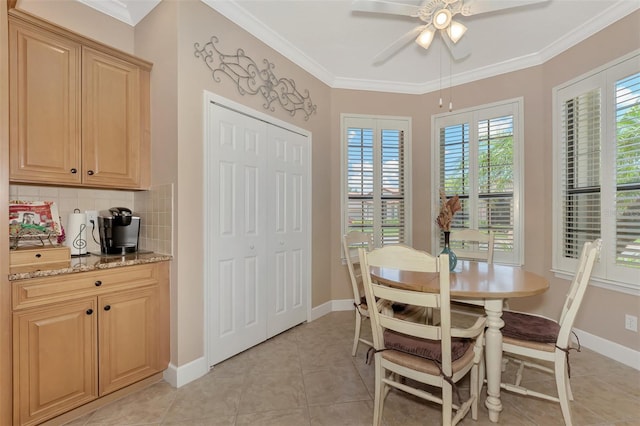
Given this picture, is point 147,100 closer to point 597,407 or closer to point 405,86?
point 405,86

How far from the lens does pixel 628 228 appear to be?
240 cm

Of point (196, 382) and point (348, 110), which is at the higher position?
point (348, 110)

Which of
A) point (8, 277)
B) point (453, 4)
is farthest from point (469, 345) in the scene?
point (8, 277)

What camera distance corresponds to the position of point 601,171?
2.60 m

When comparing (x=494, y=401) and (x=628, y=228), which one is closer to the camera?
(x=494, y=401)

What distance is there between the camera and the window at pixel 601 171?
7.81 ft

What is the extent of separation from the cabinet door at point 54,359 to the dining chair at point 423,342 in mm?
1723

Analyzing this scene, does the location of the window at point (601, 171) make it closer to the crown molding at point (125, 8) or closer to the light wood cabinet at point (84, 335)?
the light wood cabinet at point (84, 335)

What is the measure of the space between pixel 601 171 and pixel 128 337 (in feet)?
13.0

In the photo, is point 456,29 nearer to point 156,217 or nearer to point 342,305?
point 156,217

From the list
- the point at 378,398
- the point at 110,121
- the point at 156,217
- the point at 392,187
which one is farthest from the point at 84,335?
the point at 392,187

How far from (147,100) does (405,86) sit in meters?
3.01

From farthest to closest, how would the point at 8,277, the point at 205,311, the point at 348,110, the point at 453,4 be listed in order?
the point at 348,110, the point at 205,311, the point at 453,4, the point at 8,277

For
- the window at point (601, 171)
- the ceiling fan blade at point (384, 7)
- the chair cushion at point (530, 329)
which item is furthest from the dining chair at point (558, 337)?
the ceiling fan blade at point (384, 7)
